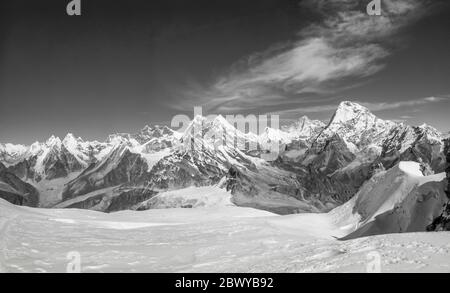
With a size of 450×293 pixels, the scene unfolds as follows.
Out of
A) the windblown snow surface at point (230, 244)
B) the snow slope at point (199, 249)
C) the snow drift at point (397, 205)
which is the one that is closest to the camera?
the snow slope at point (199, 249)

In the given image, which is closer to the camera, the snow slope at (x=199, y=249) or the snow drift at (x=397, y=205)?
the snow slope at (x=199, y=249)

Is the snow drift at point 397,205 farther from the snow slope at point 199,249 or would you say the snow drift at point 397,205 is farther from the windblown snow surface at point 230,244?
the snow slope at point 199,249

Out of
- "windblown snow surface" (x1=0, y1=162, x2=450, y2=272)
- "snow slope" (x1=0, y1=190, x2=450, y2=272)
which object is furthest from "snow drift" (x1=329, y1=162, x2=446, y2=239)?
"snow slope" (x1=0, y1=190, x2=450, y2=272)

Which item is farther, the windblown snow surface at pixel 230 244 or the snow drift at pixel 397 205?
the snow drift at pixel 397 205

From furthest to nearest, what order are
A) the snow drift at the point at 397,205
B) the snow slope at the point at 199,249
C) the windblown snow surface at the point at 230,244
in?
1. the snow drift at the point at 397,205
2. the windblown snow surface at the point at 230,244
3. the snow slope at the point at 199,249

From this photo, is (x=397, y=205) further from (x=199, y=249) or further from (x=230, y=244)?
(x=199, y=249)

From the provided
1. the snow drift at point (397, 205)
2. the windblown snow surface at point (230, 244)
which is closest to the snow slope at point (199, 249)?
the windblown snow surface at point (230, 244)
